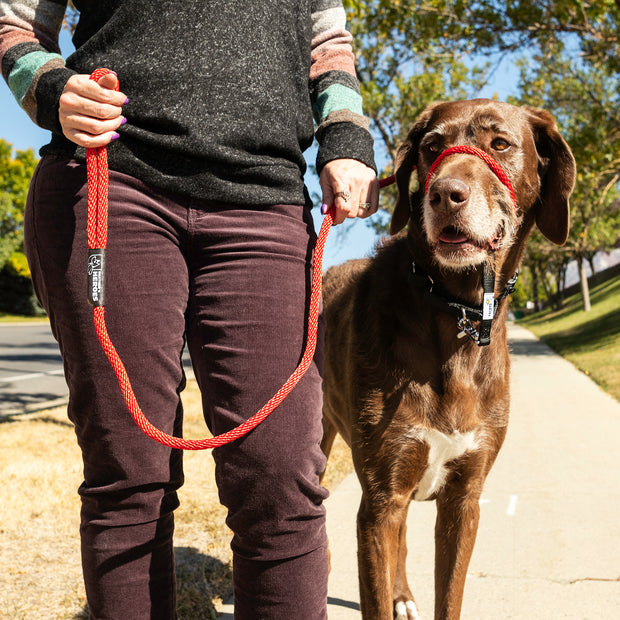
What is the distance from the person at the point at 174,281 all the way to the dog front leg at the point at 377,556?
2.22 feet

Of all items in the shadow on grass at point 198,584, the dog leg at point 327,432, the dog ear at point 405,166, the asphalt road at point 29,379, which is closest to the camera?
the dog ear at point 405,166

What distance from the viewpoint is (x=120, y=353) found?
1551 millimetres

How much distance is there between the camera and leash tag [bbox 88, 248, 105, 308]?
151 cm

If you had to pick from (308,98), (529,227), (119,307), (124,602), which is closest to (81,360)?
(119,307)

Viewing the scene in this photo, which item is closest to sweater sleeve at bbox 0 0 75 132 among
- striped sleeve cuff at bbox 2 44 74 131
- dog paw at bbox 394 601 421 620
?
striped sleeve cuff at bbox 2 44 74 131

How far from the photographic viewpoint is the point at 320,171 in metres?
1.86

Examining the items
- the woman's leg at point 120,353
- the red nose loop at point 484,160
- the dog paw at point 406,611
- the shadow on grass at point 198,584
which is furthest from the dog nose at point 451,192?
the shadow on grass at point 198,584

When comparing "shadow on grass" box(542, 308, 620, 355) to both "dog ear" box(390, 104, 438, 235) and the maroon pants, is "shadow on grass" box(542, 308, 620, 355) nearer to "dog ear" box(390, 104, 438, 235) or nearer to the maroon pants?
"dog ear" box(390, 104, 438, 235)

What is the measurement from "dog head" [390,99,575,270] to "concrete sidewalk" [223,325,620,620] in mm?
984

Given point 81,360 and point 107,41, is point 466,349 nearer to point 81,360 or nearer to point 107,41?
point 81,360

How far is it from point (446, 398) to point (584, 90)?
49.6 feet

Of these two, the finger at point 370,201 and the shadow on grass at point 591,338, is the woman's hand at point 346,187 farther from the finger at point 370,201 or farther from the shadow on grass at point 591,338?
the shadow on grass at point 591,338

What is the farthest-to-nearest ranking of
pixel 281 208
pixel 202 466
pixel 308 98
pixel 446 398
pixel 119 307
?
1. pixel 202 466
2. pixel 446 398
3. pixel 308 98
4. pixel 281 208
5. pixel 119 307

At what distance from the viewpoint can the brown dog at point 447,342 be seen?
230 centimetres
